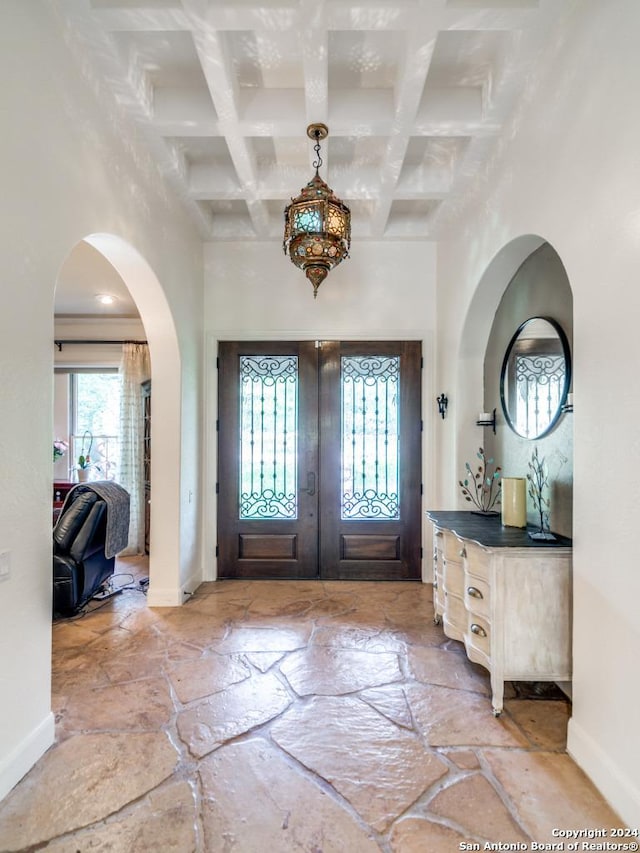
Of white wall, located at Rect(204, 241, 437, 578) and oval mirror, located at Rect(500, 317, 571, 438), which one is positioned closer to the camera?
oval mirror, located at Rect(500, 317, 571, 438)

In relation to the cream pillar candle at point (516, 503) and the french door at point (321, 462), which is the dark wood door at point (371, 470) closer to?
the french door at point (321, 462)

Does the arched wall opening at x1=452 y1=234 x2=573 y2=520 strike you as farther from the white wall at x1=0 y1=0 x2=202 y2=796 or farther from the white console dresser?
the white wall at x1=0 y1=0 x2=202 y2=796

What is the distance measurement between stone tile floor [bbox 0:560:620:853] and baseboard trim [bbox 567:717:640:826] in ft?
0.16

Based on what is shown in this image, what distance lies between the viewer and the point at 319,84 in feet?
8.57

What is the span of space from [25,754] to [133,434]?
14.9 ft

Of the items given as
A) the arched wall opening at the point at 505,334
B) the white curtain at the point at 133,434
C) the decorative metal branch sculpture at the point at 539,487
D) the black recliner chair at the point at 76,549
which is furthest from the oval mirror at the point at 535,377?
the white curtain at the point at 133,434

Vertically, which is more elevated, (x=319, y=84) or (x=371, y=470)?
(x=319, y=84)

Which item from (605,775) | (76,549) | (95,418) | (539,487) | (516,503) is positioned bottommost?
(605,775)

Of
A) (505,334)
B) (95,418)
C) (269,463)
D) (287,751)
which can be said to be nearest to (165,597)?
(269,463)

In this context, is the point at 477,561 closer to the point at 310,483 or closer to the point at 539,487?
the point at 539,487

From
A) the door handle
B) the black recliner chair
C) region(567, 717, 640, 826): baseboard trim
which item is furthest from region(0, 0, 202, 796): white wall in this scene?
the door handle

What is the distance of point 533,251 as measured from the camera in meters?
3.15

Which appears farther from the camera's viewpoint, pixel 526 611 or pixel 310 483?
pixel 310 483

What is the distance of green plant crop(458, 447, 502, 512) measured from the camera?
12.6 feet
